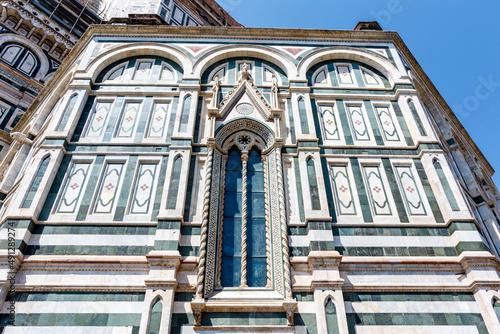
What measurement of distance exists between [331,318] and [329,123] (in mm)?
6164

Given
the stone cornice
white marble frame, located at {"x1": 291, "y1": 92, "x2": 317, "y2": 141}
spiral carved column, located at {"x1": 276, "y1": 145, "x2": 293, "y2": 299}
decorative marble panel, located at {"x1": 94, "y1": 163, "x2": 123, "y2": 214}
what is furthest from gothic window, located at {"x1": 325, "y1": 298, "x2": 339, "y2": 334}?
the stone cornice

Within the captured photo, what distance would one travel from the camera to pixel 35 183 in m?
10.1

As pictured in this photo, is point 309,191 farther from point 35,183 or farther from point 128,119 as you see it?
point 35,183

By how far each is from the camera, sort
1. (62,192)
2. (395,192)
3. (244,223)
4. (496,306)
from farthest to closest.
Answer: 1. (395,192)
2. (62,192)
3. (244,223)
4. (496,306)

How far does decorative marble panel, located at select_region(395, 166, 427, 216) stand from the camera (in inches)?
405

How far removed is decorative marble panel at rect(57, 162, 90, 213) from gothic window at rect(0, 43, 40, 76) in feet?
36.3

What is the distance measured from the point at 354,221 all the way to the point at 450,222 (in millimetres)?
2303

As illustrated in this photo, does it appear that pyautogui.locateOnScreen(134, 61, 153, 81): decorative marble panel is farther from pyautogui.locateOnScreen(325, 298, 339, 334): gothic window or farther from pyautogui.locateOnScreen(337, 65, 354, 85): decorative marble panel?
pyautogui.locateOnScreen(325, 298, 339, 334): gothic window

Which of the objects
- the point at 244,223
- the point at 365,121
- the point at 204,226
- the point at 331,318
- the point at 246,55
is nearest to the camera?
the point at 331,318

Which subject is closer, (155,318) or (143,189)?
(155,318)

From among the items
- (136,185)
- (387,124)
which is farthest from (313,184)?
(136,185)

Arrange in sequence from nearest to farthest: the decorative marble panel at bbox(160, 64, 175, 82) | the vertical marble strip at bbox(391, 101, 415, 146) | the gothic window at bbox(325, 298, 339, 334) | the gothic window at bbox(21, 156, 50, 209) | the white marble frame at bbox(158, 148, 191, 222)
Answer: the gothic window at bbox(325, 298, 339, 334)
the white marble frame at bbox(158, 148, 191, 222)
the gothic window at bbox(21, 156, 50, 209)
the vertical marble strip at bbox(391, 101, 415, 146)
the decorative marble panel at bbox(160, 64, 175, 82)

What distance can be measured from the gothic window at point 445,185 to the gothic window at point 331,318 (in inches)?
166

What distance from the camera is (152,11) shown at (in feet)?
72.8
